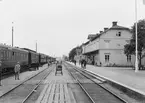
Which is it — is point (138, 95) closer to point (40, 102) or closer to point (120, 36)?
point (40, 102)

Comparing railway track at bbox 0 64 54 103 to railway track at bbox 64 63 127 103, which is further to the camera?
railway track at bbox 64 63 127 103

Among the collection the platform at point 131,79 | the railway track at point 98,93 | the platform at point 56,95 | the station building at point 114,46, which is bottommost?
the railway track at point 98,93

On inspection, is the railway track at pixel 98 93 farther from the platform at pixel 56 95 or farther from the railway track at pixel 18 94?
the railway track at pixel 18 94

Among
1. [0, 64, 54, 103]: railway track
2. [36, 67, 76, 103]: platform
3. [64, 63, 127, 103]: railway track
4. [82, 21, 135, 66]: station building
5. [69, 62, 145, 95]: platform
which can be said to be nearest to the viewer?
[36, 67, 76, 103]: platform

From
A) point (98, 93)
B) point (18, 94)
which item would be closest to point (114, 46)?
point (98, 93)

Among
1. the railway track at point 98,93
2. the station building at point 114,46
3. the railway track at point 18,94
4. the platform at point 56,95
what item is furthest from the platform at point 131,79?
the station building at point 114,46

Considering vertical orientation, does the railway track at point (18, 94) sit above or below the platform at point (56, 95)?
below

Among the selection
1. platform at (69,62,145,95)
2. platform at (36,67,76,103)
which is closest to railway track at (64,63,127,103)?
platform at (36,67,76,103)

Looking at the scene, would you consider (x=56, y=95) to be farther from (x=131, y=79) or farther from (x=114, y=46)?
(x=114, y=46)

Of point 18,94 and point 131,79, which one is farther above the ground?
point 131,79

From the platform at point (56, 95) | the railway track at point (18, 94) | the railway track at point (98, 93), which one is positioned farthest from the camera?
the railway track at point (98, 93)

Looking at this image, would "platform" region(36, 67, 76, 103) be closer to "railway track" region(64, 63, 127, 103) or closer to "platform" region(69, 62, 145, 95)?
"railway track" region(64, 63, 127, 103)

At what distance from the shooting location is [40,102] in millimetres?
9633

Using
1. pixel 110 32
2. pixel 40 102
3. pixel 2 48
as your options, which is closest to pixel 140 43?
pixel 110 32
